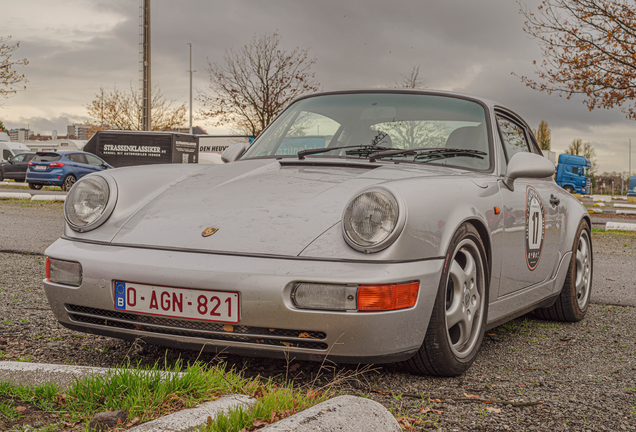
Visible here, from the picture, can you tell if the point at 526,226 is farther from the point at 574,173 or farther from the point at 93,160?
the point at 574,173

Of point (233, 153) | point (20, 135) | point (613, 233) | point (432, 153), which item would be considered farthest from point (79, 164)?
point (20, 135)

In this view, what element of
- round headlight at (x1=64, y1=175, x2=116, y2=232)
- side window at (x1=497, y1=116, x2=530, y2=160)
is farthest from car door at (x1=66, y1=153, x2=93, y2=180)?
round headlight at (x1=64, y1=175, x2=116, y2=232)

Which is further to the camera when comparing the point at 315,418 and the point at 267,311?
the point at 267,311

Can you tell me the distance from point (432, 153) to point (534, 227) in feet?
2.71

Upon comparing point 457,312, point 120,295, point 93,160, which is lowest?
point 457,312

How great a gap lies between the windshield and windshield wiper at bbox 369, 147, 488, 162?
0.07ft

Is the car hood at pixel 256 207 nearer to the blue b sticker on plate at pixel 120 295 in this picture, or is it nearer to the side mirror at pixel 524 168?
the blue b sticker on plate at pixel 120 295

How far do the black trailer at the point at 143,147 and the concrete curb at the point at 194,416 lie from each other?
24032 millimetres

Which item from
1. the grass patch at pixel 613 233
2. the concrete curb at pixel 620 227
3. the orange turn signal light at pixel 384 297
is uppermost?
the orange turn signal light at pixel 384 297

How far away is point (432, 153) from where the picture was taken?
3383mm

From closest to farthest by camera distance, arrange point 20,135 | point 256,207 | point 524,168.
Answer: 1. point 256,207
2. point 524,168
3. point 20,135

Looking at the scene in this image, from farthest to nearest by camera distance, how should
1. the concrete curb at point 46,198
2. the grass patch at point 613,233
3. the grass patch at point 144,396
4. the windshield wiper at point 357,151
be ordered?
the concrete curb at point 46,198 → the grass patch at point 613,233 → the windshield wiper at point 357,151 → the grass patch at point 144,396

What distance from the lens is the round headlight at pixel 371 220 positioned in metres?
2.33

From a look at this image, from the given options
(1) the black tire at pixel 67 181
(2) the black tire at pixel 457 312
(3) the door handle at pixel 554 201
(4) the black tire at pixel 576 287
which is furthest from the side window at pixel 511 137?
(1) the black tire at pixel 67 181
